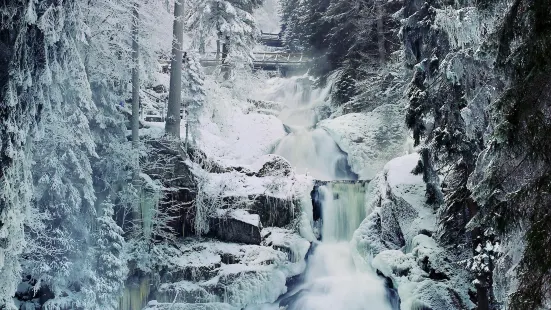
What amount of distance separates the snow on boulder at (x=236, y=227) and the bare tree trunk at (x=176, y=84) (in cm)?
383

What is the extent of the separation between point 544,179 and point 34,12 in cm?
882

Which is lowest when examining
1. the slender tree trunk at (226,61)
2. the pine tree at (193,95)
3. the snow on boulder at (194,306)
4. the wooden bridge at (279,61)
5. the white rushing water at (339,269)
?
the snow on boulder at (194,306)

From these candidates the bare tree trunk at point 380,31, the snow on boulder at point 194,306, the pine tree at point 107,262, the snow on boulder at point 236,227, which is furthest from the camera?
the bare tree trunk at point 380,31

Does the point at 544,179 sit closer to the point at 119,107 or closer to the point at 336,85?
the point at 119,107

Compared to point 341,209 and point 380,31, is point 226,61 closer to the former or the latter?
point 380,31

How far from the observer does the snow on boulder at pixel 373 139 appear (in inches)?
882

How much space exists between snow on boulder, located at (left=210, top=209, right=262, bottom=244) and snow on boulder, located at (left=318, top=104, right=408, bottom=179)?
754cm

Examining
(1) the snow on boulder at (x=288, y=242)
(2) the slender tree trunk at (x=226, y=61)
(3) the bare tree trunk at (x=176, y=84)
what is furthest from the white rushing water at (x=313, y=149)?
(3) the bare tree trunk at (x=176, y=84)

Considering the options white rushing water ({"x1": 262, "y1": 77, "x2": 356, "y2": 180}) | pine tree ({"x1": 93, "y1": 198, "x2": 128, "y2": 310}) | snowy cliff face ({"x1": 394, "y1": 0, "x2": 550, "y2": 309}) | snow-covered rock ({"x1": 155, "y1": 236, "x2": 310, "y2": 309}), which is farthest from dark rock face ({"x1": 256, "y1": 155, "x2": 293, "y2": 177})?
A: snowy cliff face ({"x1": 394, "y1": 0, "x2": 550, "y2": 309})

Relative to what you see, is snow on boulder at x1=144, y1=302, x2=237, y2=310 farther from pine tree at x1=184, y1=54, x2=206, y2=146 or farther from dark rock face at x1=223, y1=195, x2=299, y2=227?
pine tree at x1=184, y1=54, x2=206, y2=146

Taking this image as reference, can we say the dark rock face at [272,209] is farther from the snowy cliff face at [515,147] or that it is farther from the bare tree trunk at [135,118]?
the snowy cliff face at [515,147]

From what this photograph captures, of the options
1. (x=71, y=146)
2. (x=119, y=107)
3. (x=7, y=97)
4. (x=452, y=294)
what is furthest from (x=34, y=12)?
(x=452, y=294)

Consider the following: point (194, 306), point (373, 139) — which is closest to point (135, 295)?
point (194, 306)

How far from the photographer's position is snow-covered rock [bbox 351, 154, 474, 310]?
42.0ft
